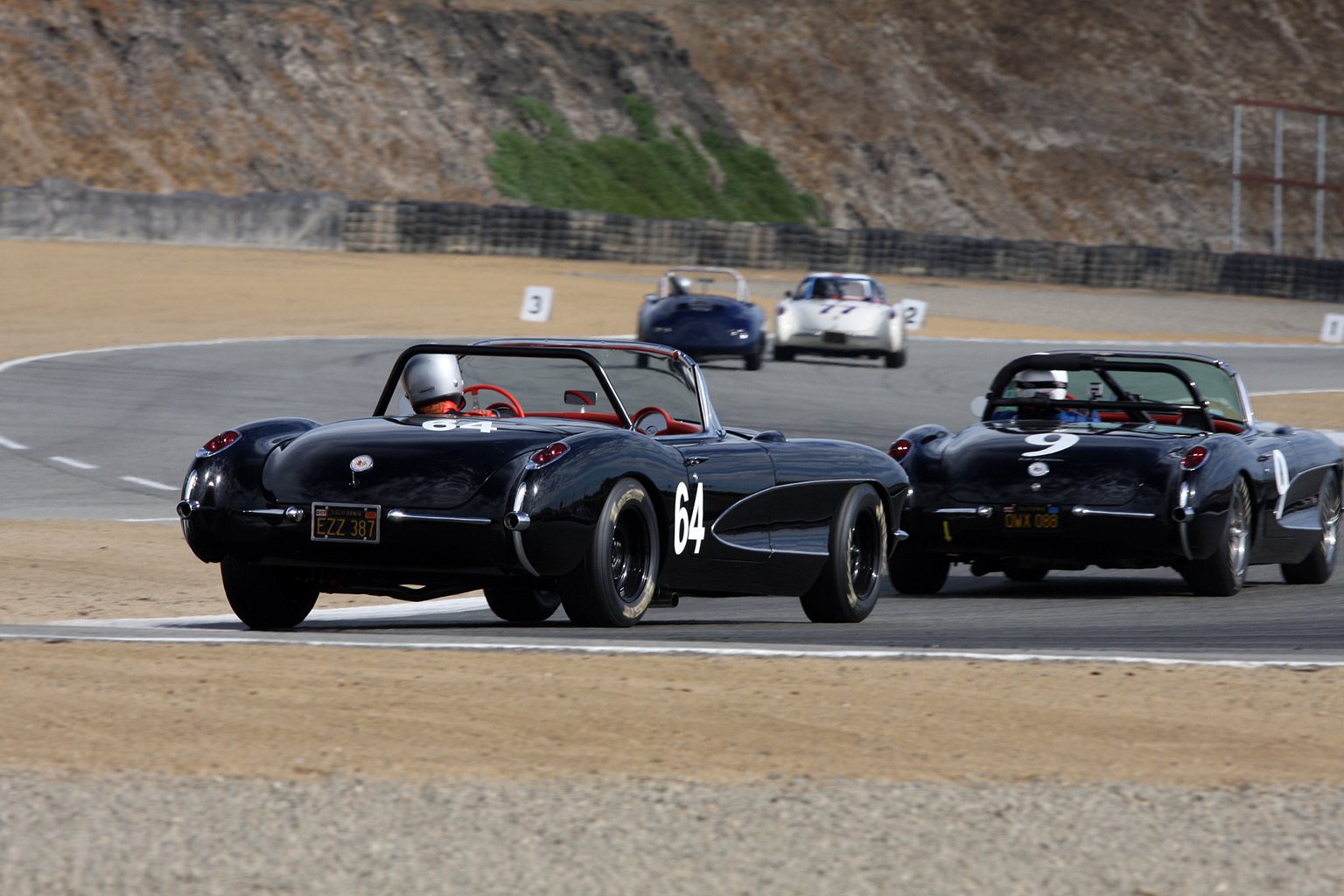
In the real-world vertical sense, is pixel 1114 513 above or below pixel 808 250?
below

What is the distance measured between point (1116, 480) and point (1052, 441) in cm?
44

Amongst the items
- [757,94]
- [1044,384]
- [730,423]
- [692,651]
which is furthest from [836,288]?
[757,94]

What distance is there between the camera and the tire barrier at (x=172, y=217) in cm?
3906

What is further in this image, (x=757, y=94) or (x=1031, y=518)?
(x=757, y=94)

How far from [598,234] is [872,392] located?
23887mm

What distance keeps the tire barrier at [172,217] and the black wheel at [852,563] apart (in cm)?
3378

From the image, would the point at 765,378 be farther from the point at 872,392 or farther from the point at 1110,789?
the point at 1110,789

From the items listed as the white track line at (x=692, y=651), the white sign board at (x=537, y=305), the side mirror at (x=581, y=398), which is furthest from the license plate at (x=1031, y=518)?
the white sign board at (x=537, y=305)

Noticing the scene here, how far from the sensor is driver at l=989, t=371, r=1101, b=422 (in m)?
10.2

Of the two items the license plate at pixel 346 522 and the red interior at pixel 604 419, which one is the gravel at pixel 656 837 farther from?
the red interior at pixel 604 419

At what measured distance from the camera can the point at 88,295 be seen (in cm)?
3278

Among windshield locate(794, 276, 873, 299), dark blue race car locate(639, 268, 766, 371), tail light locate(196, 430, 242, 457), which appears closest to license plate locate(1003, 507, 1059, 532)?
tail light locate(196, 430, 242, 457)

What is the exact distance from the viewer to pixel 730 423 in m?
18.6

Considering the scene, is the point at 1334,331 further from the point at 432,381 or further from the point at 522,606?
the point at 432,381
